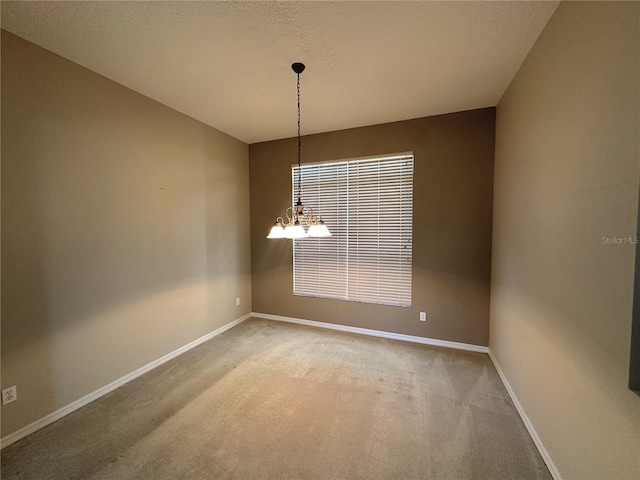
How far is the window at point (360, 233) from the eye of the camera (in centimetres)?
329

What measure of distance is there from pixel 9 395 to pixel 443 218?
13.6 ft

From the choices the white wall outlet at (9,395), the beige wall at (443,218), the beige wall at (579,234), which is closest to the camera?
the beige wall at (579,234)

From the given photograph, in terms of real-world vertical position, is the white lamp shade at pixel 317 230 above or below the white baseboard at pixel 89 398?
above

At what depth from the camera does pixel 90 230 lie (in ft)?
7.16

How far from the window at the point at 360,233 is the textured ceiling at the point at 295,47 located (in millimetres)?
886

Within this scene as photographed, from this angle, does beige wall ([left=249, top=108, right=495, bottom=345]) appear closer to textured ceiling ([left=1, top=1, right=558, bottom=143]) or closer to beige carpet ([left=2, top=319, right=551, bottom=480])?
textured ceiling ([left=1, top=1, right=558, bottom=143])

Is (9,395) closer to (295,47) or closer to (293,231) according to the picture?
(293,231)

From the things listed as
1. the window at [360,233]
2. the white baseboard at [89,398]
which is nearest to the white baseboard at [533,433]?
the window at [360,233]

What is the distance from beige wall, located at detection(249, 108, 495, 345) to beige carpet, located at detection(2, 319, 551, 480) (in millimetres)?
530

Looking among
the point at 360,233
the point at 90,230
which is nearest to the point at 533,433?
the point at 360,233

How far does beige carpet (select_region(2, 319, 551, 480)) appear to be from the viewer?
61.2 inches

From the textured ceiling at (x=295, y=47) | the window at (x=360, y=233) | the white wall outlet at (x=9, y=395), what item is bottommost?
the white wall outlet at (x=9, y=395)

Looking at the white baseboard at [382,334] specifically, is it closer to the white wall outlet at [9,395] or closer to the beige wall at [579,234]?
the beige wall at [579,234]

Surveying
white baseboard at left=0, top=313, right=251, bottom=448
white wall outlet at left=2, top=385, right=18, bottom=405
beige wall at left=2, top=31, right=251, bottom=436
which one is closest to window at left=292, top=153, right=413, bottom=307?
beige wall at left=2, top=31, right=251, bottom=436
